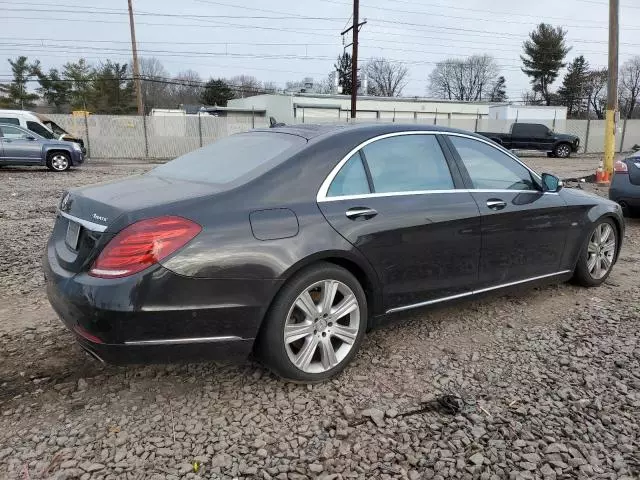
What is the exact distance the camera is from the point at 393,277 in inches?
130

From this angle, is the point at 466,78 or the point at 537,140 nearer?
the point at 537,140

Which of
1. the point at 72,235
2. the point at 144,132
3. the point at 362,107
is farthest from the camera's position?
the point at 362,107

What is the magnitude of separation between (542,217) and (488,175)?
0.59 meters

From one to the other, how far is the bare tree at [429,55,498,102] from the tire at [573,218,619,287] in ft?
271

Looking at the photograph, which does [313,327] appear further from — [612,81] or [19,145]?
[19,145]

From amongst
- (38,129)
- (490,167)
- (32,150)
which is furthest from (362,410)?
(38,129)

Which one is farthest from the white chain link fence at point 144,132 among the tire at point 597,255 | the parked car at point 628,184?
the tire at point 597,255

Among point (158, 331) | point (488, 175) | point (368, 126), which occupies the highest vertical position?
point (368, 126)

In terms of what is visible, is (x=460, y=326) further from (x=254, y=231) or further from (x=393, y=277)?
(x=254, y=231)

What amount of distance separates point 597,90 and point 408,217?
82.0m

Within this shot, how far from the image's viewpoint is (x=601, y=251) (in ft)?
16.0

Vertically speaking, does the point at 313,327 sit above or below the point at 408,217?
below

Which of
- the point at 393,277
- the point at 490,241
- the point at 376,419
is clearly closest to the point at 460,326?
the point at 490,241

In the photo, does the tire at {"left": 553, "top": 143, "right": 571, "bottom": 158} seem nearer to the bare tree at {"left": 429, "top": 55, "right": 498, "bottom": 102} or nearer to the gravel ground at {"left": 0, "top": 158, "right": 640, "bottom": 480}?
the gravel ground at {"left": 0, "top": 158, "right": 640, "bottom": 480}
